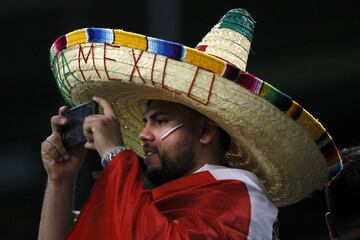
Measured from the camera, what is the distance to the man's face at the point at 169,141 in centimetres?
308

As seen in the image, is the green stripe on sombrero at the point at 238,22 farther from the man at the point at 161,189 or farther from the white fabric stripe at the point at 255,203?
the white fabric stripe at the point at 255,203

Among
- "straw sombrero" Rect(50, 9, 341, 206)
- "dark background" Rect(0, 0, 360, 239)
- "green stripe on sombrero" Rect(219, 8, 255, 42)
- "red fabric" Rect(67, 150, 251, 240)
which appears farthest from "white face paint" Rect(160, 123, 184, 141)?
"dark background" Rect(0, 0, 360, 239)

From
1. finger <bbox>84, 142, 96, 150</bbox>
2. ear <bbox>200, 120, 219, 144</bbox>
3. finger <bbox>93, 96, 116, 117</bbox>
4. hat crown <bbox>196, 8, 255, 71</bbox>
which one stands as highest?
hat crown <bbox>196, 8, 255, 71</bbox>

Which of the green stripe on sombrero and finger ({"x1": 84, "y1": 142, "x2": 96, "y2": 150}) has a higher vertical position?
the green stripe on sombrero

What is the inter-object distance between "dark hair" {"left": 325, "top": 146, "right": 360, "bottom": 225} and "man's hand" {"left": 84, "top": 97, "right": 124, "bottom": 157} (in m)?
0.89

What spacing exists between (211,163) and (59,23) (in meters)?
1.79

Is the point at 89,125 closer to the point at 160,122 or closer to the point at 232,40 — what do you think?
the point at 160,122

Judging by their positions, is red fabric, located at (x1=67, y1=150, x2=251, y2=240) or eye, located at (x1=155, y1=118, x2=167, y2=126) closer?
red fabric, located at (x1=67, y1=150, x2=251, y2=240)

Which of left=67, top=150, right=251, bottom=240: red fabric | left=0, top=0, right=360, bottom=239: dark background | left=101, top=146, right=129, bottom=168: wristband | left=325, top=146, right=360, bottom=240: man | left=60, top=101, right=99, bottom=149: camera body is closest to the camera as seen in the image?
left=67, top=150, right=251, bottom=240: red fabric

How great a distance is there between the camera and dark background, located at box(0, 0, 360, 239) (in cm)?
454

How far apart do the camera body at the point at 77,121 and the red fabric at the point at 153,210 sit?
183 mm

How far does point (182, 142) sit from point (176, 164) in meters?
0.08

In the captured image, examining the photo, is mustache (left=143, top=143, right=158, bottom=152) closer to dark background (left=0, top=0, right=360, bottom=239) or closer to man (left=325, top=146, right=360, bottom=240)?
man (left=325, top=146, right=360, bottom=240)

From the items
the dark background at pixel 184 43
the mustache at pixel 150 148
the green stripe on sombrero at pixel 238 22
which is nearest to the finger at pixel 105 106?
the mustache at pixel 150 148
